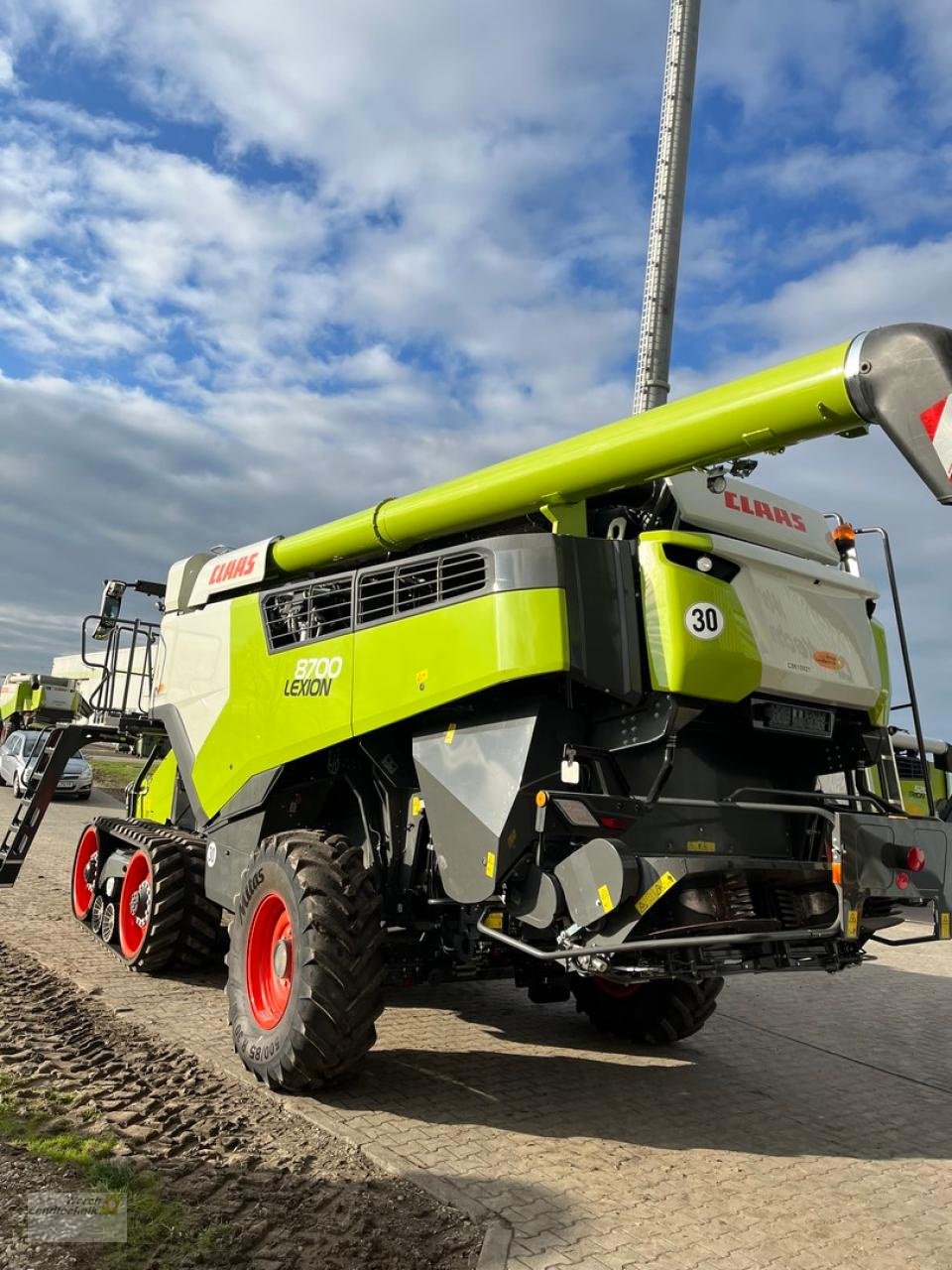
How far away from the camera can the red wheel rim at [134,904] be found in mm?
7254

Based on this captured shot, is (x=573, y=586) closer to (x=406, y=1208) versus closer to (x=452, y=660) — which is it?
(x=452, y=660)

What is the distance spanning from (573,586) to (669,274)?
27.0ft

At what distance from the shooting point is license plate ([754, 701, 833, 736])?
4.71 meters

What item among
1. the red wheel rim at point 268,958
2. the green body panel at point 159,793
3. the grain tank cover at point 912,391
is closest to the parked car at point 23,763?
the green body panel at point 159,793

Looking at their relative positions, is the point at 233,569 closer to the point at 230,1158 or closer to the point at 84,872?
the point at 84,872

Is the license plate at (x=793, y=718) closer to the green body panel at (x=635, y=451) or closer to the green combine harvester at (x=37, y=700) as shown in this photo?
the green body panel at (x=635, y=451)

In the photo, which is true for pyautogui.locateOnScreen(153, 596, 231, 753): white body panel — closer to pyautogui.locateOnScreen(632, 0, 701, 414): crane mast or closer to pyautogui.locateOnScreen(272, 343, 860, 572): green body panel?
pyautogui.locateOnScreen(272, 343, 860, 572): green body panel

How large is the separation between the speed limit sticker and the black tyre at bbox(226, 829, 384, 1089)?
1970 mm

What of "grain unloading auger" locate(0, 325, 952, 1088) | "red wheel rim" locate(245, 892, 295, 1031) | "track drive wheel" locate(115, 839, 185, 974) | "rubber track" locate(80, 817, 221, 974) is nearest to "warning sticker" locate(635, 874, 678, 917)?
"grain unloading auger" locate(0, 325, 952, 1088)

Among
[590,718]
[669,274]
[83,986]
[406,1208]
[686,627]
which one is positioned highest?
[669,274]

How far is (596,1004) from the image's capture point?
6.52m

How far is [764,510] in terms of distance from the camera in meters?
5.26

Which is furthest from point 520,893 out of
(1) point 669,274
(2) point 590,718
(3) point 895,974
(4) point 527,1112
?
(1) point 669,274

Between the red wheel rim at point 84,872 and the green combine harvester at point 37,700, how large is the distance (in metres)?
1.27
